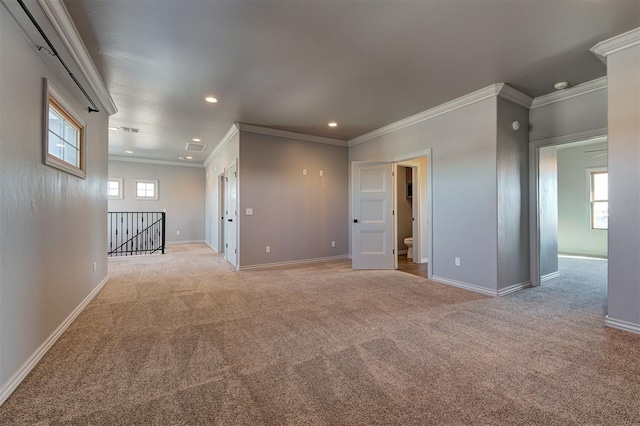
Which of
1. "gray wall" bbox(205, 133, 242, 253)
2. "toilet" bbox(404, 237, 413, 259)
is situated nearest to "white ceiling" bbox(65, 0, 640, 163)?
"gray wall" bbox(205, 133, 242, 253)

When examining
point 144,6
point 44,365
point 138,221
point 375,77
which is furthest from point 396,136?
point 138,221

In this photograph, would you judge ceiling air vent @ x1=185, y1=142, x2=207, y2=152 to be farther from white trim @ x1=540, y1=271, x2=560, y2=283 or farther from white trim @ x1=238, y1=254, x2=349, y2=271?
white trim @ x1=540, y1=271, x2=560, y2=283

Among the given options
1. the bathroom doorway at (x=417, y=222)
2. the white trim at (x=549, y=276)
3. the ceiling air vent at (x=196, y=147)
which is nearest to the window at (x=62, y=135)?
the ceiling air vent at (x=196, y=147)

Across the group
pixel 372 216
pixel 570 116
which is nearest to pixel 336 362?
pixel 372 216

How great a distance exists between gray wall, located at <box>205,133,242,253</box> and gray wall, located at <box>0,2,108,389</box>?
2.69 meters

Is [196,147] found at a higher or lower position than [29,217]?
higher

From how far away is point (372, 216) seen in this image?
5.46 metres

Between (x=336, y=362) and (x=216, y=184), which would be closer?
(x=336, y=362)

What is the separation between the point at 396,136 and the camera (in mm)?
5336

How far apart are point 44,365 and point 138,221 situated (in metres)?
8.06

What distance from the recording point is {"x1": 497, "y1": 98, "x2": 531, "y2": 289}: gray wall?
12.5ft

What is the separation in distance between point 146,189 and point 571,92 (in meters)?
10.4

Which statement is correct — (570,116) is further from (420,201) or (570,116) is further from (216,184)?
(216,184)

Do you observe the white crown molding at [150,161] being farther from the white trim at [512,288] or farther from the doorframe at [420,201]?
the white trim at [512,288]
